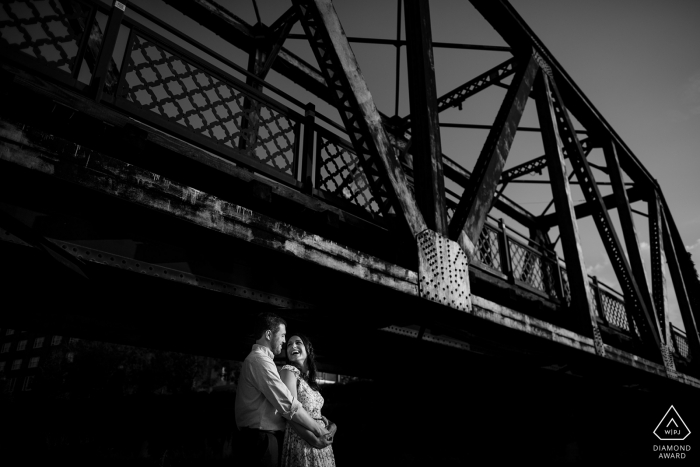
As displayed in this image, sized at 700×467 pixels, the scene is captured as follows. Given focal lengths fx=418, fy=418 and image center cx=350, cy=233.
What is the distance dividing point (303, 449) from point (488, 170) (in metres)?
2.98

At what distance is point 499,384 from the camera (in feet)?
32.0

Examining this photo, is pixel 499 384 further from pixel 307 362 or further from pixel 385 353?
pixel 307 362

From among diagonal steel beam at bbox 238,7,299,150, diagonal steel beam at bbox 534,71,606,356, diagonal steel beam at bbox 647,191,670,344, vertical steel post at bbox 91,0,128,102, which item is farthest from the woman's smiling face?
diagonal steel beam at bbox 647,191,670,344

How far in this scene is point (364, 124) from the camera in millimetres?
3215

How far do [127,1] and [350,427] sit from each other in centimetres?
1256

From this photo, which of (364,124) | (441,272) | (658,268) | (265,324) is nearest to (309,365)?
(265,324)

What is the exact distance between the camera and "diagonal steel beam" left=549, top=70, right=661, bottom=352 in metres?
6.13

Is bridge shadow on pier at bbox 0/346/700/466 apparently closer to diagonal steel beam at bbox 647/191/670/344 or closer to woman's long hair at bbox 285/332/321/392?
diagonal steel beam at bbox 647/191/670/344

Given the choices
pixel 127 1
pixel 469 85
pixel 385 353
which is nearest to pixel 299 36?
pixel 469 85

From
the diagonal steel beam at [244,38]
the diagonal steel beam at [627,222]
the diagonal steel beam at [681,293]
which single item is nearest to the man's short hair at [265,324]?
the diagonal steel beam at [244,38]

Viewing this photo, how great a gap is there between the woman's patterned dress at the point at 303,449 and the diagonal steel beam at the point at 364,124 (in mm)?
1458

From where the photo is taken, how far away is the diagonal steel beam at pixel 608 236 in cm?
613

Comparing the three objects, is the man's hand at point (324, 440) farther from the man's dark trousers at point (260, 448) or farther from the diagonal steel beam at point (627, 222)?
the diagonal steel beam at point (627, 222)

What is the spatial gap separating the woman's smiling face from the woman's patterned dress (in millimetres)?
79
